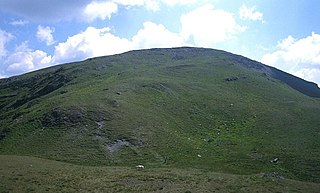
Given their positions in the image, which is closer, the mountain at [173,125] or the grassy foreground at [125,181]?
the grassy foreground at [125,181]

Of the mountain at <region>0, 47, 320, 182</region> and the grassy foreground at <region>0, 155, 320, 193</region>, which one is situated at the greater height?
the mountain at <region>0, 47, 320, 182</region>

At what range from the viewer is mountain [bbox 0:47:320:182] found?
210 feet

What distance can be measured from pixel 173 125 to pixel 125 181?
38186 millimetres

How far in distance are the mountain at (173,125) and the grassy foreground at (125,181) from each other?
327 inches

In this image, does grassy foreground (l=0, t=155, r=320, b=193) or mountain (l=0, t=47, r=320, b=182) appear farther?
mountain (l=0, t=47, r=320, b=182)

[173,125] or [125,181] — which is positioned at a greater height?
[173,125]

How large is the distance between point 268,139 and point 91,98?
136 feet

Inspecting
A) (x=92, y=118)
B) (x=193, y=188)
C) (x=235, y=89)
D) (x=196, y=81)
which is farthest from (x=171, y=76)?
(x=193, y=188)

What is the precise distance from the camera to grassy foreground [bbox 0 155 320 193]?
4169cm

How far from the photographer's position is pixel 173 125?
8319cm

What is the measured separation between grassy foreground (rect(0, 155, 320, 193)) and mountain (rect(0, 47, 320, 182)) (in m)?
8.31

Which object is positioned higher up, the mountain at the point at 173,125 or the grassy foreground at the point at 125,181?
the mountain at the point at 173,125

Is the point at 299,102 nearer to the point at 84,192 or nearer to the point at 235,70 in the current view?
the point at 235,70

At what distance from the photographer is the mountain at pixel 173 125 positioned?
210 feet
